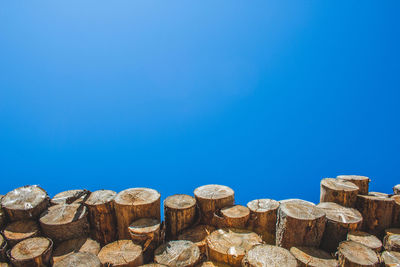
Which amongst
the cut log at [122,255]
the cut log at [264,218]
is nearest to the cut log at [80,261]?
the cut log at [122,255]

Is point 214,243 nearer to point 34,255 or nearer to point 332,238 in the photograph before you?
point 332,238

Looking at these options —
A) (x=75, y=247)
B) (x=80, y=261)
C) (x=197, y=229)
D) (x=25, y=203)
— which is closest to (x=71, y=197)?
(x=25, y=203)

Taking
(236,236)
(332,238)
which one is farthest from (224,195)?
(332,238)

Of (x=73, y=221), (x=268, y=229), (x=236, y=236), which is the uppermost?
(x=73, y=221)

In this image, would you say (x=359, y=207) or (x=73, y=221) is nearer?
(x=73, y=221)

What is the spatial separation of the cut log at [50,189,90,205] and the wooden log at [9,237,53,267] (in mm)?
880

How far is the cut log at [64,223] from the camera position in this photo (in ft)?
10.9

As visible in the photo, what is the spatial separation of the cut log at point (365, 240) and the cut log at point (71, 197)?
14.4 ft

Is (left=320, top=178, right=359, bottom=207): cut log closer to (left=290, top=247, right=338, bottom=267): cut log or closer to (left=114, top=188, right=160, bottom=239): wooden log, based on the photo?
(left=290, top=247, right=338, bottom=267): cut log

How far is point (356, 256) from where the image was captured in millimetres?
2832

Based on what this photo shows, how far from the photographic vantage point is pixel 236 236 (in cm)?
329

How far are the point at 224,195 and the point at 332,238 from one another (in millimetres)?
1764

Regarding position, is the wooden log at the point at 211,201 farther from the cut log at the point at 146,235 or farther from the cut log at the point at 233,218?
the cut log at the point at 146,235

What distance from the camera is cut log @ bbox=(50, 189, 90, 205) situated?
398 cm
